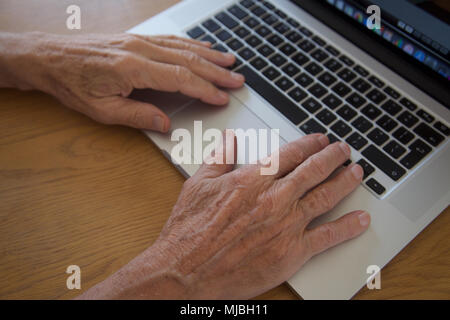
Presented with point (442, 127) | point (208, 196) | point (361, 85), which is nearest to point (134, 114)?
point (208, 196)

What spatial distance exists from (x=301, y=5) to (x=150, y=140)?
433 mm

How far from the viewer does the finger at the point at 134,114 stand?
0.70 meters

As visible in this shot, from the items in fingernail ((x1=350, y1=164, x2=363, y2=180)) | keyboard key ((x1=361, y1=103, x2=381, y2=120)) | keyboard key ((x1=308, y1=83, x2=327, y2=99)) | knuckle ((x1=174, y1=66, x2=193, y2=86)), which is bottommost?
fingernail ((x1=350, y1=164, x2=363, y2=180))

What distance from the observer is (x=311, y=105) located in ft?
2.36

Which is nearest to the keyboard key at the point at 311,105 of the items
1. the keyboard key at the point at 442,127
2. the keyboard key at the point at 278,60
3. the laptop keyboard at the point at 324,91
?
the laptop keyboard at the point at 324,91

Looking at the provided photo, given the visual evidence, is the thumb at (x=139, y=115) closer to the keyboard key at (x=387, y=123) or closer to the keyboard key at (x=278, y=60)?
the keyboard key at (x=278, y=60)

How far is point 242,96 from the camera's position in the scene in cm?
76

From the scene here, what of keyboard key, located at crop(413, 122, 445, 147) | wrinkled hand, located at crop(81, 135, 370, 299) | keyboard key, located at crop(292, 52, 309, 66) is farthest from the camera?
keyboard key, located at crop(292, 52, 309, 66)

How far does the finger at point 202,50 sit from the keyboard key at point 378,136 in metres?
0.30

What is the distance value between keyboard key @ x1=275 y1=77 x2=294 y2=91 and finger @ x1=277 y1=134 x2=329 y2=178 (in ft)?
0.42

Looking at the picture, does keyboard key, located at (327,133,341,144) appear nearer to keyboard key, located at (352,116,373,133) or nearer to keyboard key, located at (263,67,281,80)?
keyboard key, located at (352,116,373,133)

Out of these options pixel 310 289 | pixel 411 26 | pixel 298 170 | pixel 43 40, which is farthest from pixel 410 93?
pixel 43 40

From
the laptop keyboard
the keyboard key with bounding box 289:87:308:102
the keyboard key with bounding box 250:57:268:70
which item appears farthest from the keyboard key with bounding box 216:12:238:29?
the keyboard key with bounding box 289:87:308:102

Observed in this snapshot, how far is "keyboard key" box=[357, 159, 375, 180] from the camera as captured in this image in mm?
644
